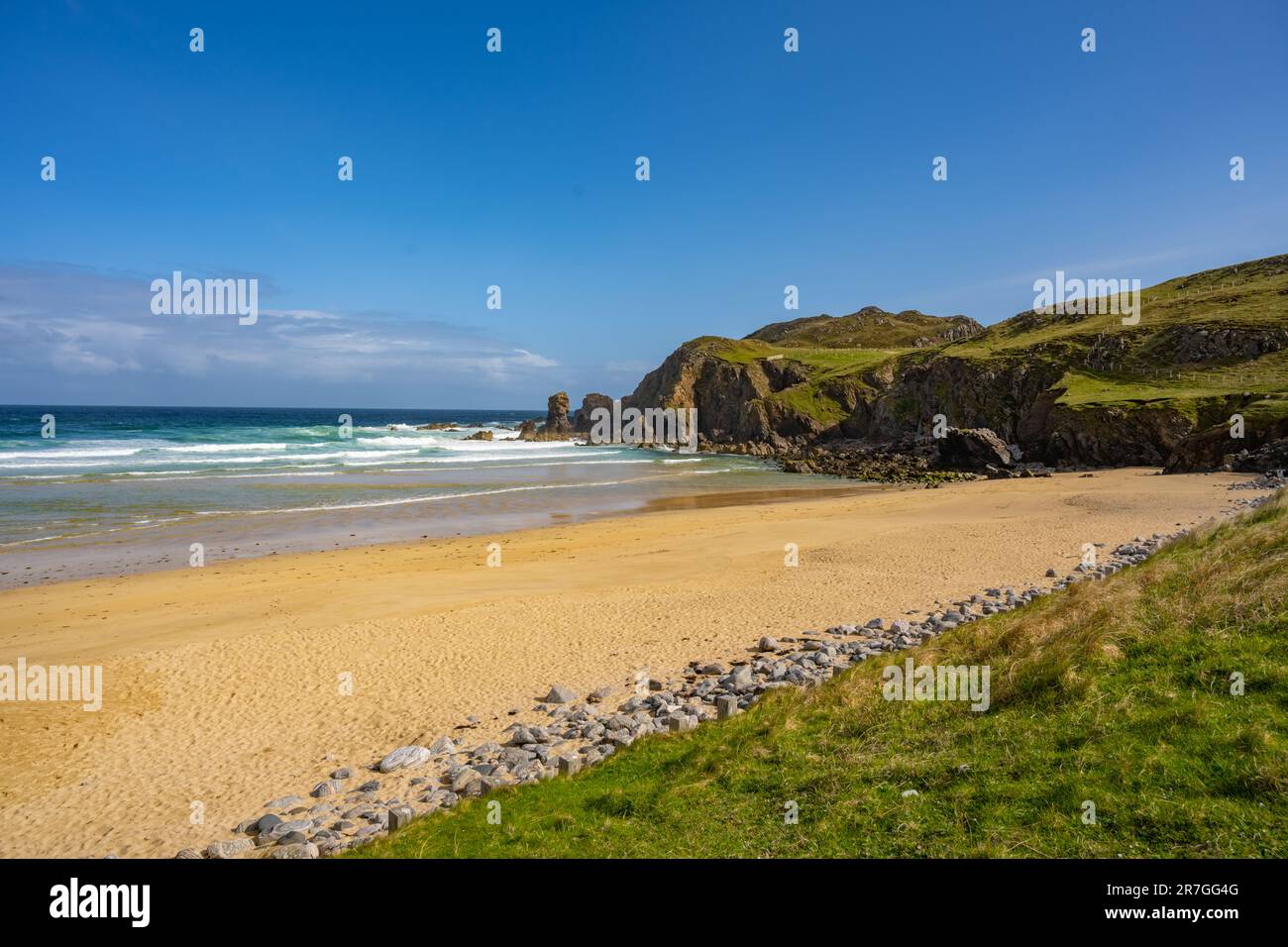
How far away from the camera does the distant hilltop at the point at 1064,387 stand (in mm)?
47438

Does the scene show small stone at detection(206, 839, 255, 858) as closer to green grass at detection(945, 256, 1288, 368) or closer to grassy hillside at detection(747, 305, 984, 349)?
green grass at detection(945, 256, 1288, 368)

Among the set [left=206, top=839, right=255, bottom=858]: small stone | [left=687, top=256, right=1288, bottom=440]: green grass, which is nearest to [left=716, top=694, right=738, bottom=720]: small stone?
[left=206, top=839, right=255, bottom=858]: small stone

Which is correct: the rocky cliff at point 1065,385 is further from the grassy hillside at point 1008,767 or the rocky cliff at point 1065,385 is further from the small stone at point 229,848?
the small stone at point 229,848

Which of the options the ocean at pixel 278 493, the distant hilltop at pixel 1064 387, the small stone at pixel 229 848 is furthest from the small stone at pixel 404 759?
the distant hilltop at pixel 1064 387

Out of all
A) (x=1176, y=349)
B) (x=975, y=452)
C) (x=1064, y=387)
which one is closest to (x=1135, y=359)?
(x=1176, y=349)

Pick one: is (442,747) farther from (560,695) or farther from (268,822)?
(268,822)

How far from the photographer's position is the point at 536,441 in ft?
375

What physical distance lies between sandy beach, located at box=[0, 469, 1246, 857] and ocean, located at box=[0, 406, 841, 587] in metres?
4.14

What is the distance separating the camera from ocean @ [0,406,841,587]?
26953 mm

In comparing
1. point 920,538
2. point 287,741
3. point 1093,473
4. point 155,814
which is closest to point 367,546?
point 287,741

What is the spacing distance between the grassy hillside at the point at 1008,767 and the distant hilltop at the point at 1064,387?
3908 centimetres

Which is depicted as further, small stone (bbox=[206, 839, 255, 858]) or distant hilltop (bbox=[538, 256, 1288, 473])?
distant hilltop (bbox=[538, 256, 1288, 473])

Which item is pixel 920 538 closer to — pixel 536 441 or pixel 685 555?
pixel 685 555
